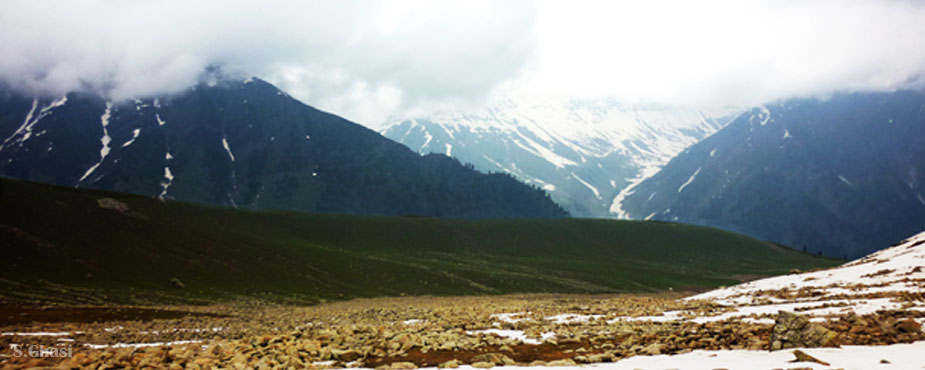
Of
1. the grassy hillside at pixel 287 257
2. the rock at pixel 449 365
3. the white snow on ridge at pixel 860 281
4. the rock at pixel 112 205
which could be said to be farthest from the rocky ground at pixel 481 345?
the rock at pixel 112 205

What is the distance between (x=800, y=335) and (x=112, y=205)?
116913mm

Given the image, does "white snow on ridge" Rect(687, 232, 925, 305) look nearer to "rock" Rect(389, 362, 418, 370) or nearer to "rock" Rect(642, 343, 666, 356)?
"rock" Rect(642, 343, 666, 356)

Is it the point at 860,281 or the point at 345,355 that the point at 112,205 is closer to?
the point at 345,355

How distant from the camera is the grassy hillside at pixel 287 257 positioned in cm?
8044

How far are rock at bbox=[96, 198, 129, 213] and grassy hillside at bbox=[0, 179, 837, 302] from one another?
120 centimetres

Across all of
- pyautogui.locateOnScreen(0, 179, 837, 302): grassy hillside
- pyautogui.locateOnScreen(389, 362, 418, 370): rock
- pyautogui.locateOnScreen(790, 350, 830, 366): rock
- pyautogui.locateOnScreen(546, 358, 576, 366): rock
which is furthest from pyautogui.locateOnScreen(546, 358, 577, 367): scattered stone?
pyautogui.locateOnScreen(0, 179, 837, 302): grassy hillside

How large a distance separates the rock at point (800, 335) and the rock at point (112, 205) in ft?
374

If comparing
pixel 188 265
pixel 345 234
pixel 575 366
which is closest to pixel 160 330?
pixel 575 366

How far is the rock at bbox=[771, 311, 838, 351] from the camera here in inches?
714

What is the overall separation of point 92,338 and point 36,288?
43.5m

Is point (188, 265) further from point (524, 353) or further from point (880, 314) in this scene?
point (880, 314)

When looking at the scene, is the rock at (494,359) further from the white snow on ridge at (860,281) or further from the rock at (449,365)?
the white snow on ridge at (860,281)

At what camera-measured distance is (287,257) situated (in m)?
108

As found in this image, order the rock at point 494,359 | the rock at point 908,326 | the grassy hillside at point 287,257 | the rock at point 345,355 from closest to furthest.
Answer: the rock at point 494,359 < the rock at point 908,326 < the rock at point 345,355 < the grassy hillside at point 287,257
